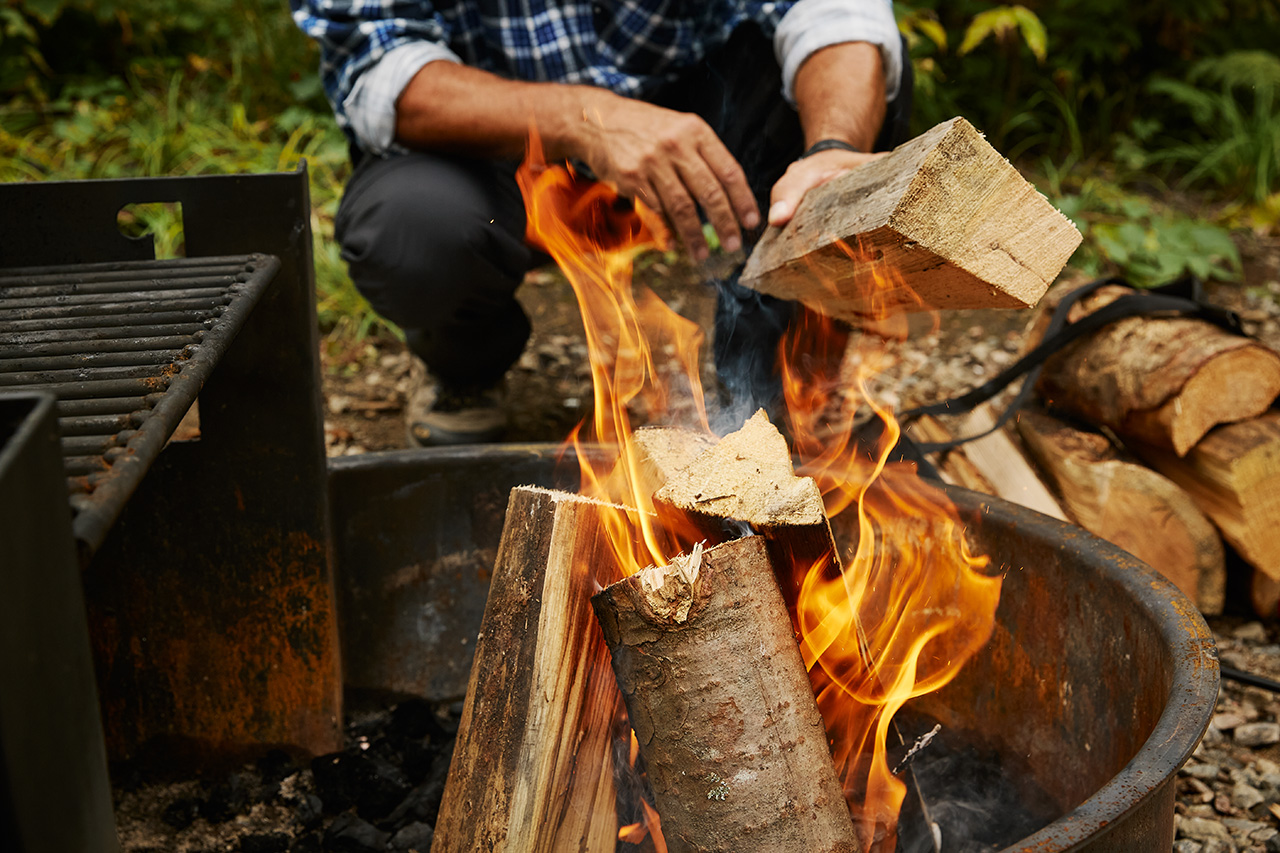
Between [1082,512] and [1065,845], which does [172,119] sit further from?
[1065,845]

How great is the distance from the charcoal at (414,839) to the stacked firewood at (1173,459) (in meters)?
1.44

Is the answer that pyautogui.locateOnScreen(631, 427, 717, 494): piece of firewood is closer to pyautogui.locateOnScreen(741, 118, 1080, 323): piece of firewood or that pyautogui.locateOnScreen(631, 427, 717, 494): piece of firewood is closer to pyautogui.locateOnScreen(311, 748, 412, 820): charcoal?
pyautogui.locateOnScreen(741, 118, 1080, 323): piece of firewood

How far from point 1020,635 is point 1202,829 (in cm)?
48

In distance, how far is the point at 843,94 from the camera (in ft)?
6.82

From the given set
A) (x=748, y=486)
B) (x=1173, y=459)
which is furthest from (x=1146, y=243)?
(x=748, y=486)

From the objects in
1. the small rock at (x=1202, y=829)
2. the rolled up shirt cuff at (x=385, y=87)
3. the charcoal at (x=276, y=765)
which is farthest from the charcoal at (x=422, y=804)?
the rolled up shirt cuff at (x=385, y=87)

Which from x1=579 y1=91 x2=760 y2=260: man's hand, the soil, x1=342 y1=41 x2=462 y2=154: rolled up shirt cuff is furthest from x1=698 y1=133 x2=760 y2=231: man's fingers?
x1=342 y1=41 x2=462 y2=154: rolled up shirt cuff

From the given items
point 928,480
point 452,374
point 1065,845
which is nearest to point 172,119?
point 452,374

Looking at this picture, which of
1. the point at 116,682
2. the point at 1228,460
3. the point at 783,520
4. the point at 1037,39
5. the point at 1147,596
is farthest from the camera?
the point at 1037,39

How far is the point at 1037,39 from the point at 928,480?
305 cm

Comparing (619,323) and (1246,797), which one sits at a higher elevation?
(619,323)

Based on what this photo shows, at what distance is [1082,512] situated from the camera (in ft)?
7.16

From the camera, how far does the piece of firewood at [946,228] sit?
1.19 metres

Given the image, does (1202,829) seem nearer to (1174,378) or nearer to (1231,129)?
(1174,378)
